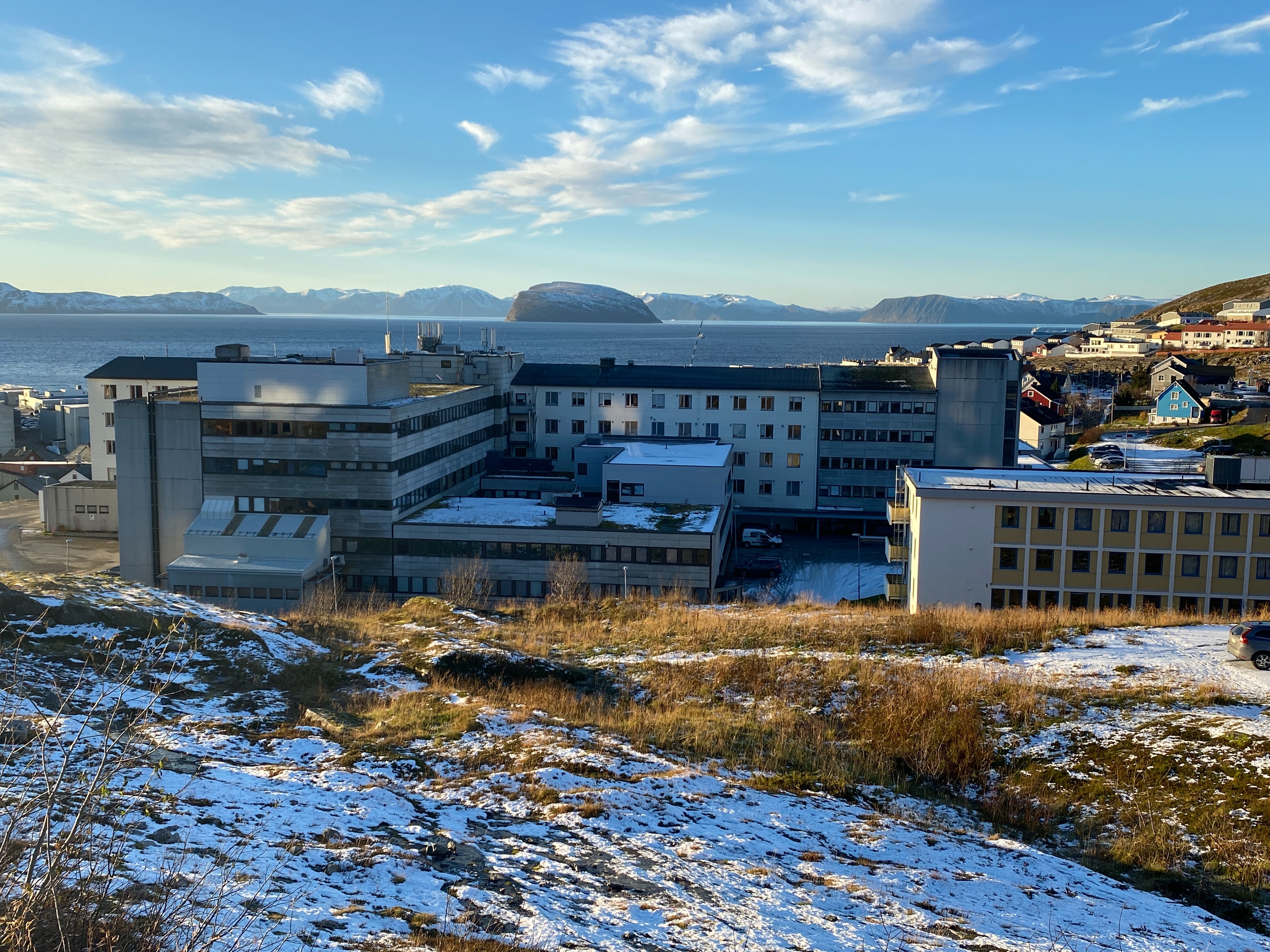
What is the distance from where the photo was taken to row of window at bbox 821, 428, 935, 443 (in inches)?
2840

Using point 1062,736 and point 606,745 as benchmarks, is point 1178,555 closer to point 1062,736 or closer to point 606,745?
point 1062,736

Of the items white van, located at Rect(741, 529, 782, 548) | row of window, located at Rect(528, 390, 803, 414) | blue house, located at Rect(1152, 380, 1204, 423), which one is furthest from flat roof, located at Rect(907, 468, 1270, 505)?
blue house, located at Rect(1152, 380, 1204, 423)

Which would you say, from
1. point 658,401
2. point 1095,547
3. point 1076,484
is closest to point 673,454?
point 658,401

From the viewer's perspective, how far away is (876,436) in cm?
7331

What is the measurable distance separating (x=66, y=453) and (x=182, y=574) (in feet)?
189

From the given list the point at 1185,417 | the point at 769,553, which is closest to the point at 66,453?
the point at 769,553

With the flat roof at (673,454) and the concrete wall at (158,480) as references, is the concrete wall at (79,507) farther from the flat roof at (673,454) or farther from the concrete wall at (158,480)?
the flat roof at (673,454)

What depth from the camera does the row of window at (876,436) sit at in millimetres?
72125

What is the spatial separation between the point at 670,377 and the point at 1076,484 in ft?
137

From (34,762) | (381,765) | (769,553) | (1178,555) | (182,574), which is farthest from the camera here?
(769,553)

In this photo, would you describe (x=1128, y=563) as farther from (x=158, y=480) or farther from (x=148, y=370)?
(x=148, y=370)

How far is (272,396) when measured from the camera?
50.9m

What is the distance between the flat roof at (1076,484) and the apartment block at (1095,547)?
4.4 inches

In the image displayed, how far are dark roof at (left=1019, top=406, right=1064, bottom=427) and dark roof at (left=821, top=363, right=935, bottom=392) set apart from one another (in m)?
16.9
